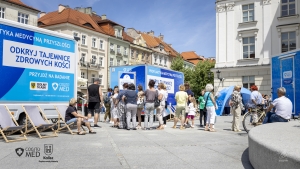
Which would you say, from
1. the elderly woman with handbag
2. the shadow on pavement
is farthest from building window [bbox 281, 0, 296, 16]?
the shadow on pavement

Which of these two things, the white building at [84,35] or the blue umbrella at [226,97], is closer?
the blue umbrella at [226,97]

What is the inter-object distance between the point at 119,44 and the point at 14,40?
4922 centimetres

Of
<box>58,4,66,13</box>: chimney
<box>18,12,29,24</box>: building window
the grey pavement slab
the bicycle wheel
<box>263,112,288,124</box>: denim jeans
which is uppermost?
<box>58,4,66,13</box>: chimney

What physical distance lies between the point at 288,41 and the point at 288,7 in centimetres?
315

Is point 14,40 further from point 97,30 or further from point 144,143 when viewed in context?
point 97,30

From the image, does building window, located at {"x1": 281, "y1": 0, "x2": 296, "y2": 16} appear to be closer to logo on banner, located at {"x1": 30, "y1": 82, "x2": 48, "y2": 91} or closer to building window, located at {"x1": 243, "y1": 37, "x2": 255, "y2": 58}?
building window, located at {"x1": 243, "y1": 37, "x2": 255, "y2": 58}

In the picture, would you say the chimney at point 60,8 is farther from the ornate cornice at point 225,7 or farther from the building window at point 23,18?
the ornate cornice at point 225,7

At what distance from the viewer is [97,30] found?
173ft

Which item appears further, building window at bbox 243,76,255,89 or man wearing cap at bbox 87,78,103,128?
building window at bbox 243,76,255,89

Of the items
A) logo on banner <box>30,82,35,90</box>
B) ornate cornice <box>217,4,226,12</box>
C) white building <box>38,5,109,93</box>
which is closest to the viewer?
logo on banner <box>30,82,35,90</box>

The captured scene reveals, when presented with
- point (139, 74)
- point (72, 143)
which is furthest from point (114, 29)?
point (72, 143)

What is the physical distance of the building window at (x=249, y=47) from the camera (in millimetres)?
28625

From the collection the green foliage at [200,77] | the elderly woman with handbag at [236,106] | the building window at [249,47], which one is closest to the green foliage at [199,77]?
the green foliage at [200,77]

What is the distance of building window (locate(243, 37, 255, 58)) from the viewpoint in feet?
93.9
